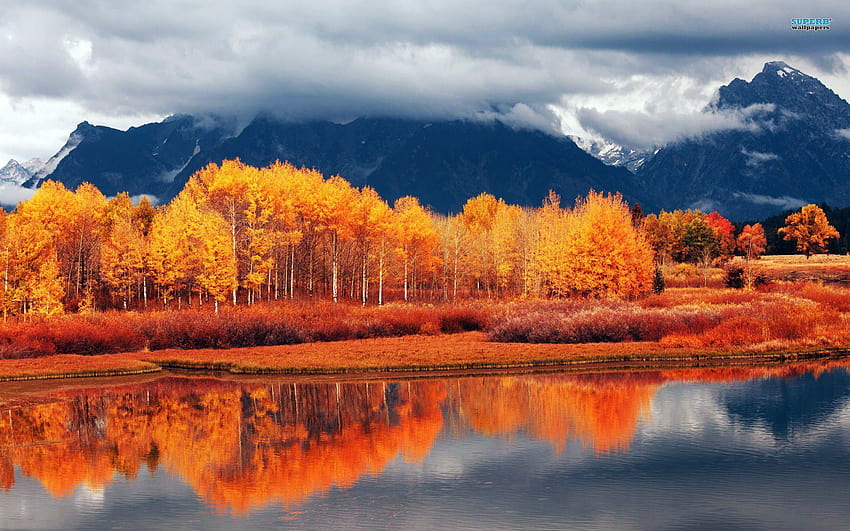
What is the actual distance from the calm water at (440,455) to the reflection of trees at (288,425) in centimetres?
12

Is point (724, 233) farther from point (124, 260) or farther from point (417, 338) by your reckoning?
point (417, 338)

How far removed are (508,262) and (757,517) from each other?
9095cm

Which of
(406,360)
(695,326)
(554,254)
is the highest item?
(554,254)

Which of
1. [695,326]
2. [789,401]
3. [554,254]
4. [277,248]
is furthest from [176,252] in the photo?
[789,401]

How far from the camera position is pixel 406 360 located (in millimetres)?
45562

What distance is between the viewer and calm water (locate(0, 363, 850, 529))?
20.4 m

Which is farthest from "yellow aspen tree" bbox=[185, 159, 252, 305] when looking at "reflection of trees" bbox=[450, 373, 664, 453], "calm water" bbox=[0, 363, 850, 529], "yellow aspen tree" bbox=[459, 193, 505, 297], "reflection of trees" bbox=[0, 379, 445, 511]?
"reflection of trees" bbox=[450, 373, 664, 453]

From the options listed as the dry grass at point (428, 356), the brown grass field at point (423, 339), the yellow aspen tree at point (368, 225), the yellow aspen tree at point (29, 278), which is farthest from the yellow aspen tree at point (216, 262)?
the dry grass at point (428, 356)

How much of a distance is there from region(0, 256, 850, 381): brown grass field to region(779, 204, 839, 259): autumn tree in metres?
118

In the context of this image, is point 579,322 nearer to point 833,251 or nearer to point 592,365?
point 592,365

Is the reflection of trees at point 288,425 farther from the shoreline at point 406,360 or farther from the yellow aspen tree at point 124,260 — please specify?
the yellow aspen tree at point 124,260

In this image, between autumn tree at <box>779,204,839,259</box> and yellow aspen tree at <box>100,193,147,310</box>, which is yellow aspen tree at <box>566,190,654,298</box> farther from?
autumn tree at <box>779,204,839,259</box>

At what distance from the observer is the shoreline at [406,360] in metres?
43.9

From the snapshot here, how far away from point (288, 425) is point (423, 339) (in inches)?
979
